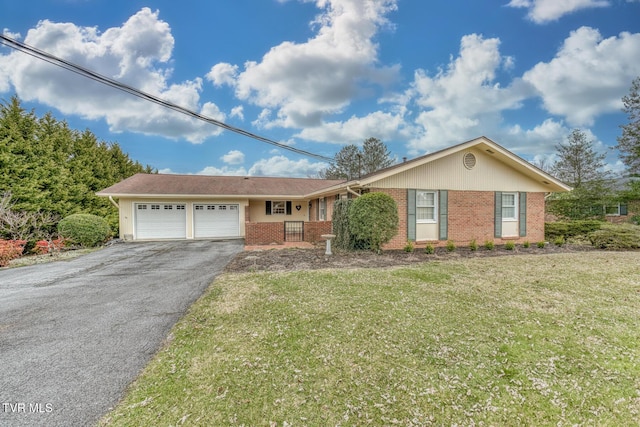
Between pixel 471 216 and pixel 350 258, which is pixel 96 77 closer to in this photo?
pixel 350 258

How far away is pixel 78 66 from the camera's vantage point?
24.0ft

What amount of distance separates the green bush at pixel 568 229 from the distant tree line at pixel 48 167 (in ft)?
77.4

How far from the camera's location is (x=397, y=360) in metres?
3.01

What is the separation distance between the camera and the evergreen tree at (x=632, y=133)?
17703 millimetres

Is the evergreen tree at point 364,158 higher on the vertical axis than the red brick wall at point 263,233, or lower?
higher

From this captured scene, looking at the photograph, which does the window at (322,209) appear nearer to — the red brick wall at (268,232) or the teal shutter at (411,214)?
the red brick wall at (268,232)

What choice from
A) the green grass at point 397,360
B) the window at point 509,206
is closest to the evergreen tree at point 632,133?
the window at point 509,206

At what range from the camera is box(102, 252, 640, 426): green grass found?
2.27 m

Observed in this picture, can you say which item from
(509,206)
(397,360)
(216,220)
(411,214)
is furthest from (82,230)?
(509,206)

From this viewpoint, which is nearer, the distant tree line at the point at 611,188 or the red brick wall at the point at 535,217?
the red brick wall at the point at 535,217

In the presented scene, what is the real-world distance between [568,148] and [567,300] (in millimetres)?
24266

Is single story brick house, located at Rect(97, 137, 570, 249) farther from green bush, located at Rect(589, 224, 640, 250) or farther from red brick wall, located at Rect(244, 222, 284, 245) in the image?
green bush, located at Rect(589, 224, 640, 250)

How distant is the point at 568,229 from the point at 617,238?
2.46m

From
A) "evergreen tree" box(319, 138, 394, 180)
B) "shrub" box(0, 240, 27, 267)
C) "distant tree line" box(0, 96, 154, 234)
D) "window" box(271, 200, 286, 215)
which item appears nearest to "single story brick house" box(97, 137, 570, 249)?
"window" box(271, 200, 286, 215)
